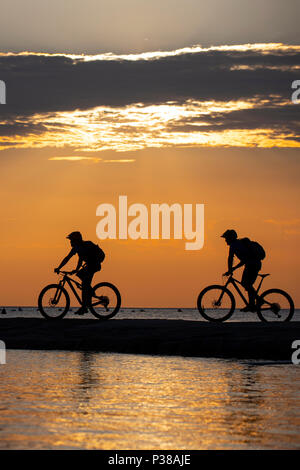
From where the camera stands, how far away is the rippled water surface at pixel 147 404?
10000 millimetres

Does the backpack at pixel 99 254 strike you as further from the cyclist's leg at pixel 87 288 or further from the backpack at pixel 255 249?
the backpack at pixel 255 249

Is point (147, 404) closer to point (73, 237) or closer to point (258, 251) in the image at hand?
point (258, 251)

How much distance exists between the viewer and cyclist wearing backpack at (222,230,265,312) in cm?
2370

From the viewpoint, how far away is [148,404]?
12.9 metres

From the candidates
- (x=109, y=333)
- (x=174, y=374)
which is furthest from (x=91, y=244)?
(x=174, y=374)

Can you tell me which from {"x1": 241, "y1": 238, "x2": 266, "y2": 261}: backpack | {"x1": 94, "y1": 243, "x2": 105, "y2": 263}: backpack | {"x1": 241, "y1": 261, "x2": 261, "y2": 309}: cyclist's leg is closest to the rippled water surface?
{"x1": 241, "y1": 261, "x2": 261, "y2": 309}: cyclist's leg

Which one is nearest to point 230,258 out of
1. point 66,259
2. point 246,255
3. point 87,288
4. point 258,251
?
point 246,255

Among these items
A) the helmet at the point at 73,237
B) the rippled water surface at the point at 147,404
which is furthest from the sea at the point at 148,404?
the helmet at the point at 73,237

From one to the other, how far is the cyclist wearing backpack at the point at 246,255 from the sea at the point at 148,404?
460cm

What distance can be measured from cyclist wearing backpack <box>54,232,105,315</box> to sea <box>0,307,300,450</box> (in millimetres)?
5084

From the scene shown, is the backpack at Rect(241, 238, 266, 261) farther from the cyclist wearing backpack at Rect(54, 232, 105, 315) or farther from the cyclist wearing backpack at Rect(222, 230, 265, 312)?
the cyclist wearing backpack at Rect(54, 232, 105, 315)

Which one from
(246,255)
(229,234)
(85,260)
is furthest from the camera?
(85,260)

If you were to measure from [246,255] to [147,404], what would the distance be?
11.3 m
